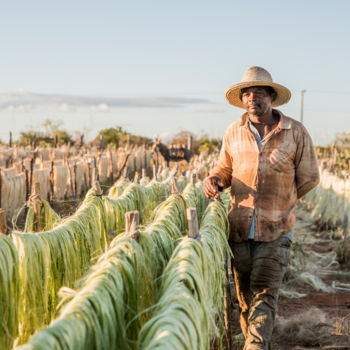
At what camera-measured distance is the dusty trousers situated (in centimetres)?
389

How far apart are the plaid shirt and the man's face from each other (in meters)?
0.14

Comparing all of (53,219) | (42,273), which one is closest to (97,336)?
(42,273)

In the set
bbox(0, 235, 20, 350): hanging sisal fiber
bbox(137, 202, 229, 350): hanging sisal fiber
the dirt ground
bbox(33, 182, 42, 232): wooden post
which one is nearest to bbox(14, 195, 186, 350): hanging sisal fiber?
bbox(137, 202, 229, 350): hanging sisal fiber

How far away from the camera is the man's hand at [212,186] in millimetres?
4070

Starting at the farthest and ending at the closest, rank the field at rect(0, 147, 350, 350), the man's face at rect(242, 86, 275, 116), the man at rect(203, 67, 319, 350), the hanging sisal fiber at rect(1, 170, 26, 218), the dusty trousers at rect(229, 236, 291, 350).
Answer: the hanging sisal fiber at rect(1, 170, 26, 218)
the man's face at rect(242, 86, 275, 116)
the man at rect(203, 67, 319, 350)
the dusty trousers at rect(229, 236, 291, 350)
the field at rect(0, 147, 350, 350)

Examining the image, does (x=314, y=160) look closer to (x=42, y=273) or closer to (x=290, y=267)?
(x=42, y=273)

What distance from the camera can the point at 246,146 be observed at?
4.21 m

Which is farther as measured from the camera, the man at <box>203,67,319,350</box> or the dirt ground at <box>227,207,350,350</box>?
the dirt ground at <box>227,207,350,350</box>

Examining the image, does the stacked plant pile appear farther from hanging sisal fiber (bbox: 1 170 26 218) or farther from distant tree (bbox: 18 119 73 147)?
distant tree (bbox: 18 119 73 147)

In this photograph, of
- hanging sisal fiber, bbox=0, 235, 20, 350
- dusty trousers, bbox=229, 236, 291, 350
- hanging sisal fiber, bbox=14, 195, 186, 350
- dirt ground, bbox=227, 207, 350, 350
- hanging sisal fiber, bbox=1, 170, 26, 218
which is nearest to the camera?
hanging sisal fiber, bbox=14, 195, 186, 350

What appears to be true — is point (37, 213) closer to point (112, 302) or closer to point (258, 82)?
point (112, 302)

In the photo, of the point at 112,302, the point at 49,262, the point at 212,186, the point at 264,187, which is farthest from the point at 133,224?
the point at 264,187

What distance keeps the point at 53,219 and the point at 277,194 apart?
178 cm

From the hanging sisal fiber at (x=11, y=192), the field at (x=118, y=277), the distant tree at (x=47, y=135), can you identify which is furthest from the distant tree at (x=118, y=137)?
the field at (x=118, y=277)
